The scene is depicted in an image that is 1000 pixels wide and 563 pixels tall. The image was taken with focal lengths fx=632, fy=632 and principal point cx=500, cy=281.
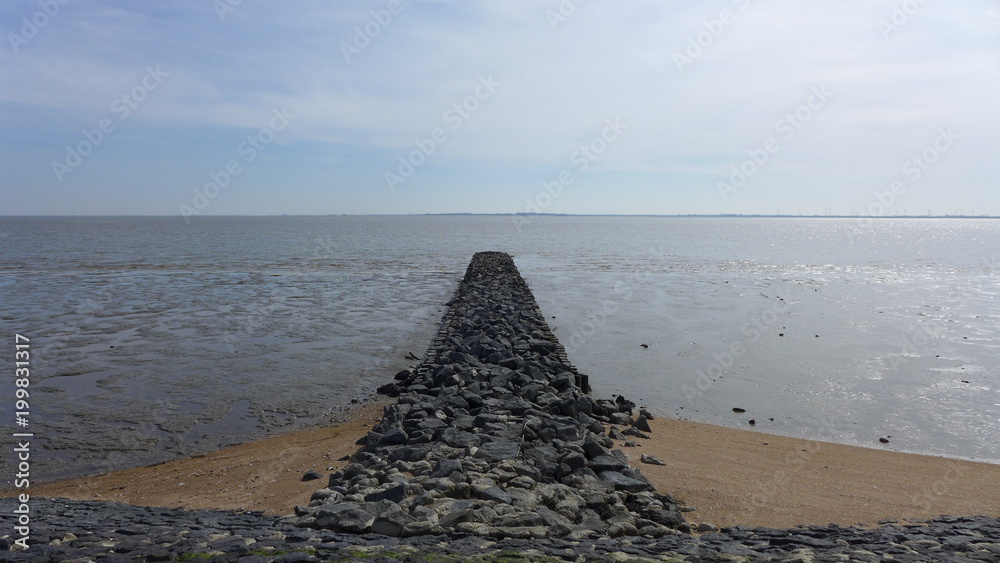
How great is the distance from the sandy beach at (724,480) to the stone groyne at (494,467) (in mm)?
635

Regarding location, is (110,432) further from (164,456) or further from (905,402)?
(905,402)

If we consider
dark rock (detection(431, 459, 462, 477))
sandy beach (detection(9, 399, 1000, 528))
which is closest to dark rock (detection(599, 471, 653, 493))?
sandy beach (detection(9, 399, 1000, 528))

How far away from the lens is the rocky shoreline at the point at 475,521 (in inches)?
161

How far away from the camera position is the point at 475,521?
4.79m

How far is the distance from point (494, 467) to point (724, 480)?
2.76 m

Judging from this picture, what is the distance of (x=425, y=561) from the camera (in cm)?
391

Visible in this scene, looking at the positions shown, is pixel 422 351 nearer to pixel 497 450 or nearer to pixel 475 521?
pixel 497 450

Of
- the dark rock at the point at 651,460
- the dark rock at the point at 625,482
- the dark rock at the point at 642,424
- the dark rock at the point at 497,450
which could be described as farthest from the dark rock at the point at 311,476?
the dark rock at the point at 642,424

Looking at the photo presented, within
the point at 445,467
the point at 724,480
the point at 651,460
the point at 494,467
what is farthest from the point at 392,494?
the point at 724,480

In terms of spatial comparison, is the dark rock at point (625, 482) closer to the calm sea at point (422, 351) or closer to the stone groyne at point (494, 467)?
the stone groyne at point (494, 467)

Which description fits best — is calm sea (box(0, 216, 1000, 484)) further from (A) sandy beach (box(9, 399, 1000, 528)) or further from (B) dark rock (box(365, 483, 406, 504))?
(B) dark rock (box(365, 483, 406, 504))

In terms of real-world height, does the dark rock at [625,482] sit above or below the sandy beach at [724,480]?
above

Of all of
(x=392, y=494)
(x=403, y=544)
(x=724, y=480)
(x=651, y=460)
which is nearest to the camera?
(x=403, y=544)

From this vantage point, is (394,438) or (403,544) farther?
(394,438)
